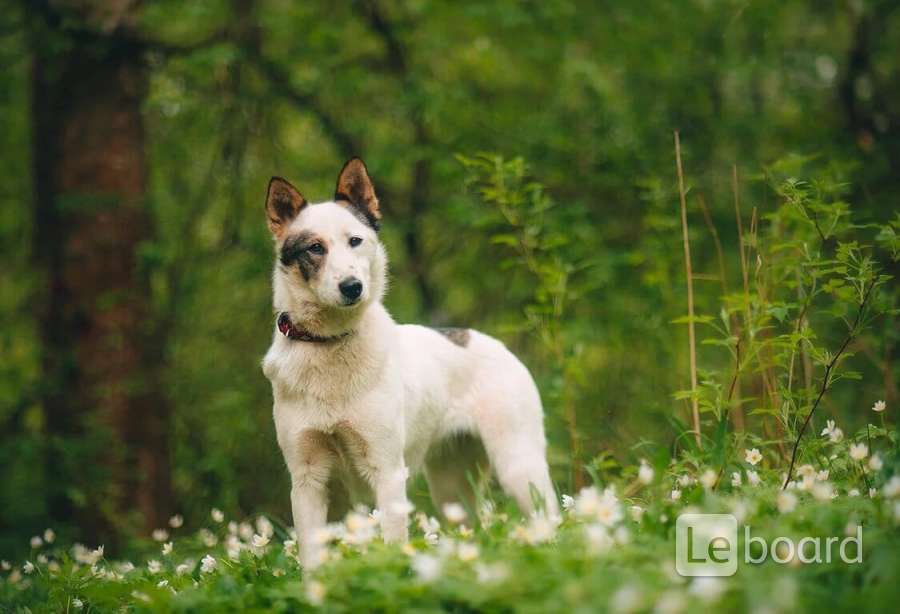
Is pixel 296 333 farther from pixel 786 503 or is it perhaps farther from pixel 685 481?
pixel 786 503

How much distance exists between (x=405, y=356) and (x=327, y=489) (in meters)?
0.82

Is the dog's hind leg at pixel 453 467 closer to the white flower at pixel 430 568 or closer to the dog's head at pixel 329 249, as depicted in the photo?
the dog's head at pixel 329 249

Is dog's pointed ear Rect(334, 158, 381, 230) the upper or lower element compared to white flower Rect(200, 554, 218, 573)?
upper

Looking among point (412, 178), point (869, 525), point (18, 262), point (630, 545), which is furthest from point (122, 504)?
point (869, 525)

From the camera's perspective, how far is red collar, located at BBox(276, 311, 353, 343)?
4211 millimetres

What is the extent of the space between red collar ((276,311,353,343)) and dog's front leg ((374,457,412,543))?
0.68 meters

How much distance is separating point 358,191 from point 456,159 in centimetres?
335

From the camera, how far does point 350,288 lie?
3.97 meters

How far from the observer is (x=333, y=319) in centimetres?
424

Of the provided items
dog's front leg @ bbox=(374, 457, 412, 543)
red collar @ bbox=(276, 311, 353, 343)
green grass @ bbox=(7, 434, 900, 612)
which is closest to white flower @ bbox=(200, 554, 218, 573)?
green grass @ bbox=(7, 434, 900, 612)

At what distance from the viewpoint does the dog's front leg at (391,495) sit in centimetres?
395

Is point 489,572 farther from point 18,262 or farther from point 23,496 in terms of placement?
point 18,262

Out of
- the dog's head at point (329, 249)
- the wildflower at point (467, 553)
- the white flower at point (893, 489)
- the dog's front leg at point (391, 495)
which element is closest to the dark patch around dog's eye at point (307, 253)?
the dog's head at point (329, 249)

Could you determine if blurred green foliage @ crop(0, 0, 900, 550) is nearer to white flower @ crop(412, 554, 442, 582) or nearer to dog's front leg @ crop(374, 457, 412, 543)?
dog's front leg @ crop(374, 457, 412, 543)
